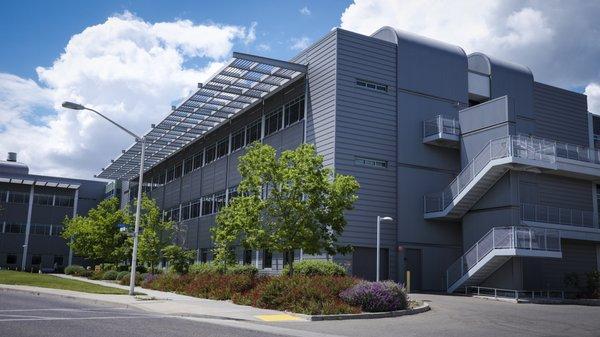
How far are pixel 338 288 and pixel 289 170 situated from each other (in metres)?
6.74

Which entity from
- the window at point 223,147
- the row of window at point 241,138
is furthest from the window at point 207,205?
the window at point 223,147

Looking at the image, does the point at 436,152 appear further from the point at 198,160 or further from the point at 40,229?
the point at 40,229

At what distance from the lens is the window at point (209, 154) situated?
165ft

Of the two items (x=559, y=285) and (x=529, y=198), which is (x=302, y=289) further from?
(x=559, y=285)

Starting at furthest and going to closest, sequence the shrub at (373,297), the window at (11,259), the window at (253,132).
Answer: the window at (11,259)
the window at (253,132)
the shrub at (373,297)

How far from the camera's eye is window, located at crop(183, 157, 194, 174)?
55734 mm

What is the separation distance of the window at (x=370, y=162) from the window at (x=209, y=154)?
20858 millimetres

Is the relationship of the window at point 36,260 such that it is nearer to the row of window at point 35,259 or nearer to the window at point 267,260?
the row of window at point 35,259

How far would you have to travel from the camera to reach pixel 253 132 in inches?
1690

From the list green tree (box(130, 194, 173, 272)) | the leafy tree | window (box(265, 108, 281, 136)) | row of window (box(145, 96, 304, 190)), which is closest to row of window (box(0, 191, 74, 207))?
row of window (box(145, 96, 304, 190))

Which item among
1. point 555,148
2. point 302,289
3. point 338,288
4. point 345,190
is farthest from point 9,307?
point 555,148

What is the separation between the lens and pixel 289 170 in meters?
24.7

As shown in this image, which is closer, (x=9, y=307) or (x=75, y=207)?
(x=9, y=307)

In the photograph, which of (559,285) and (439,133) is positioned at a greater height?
(439,133)
